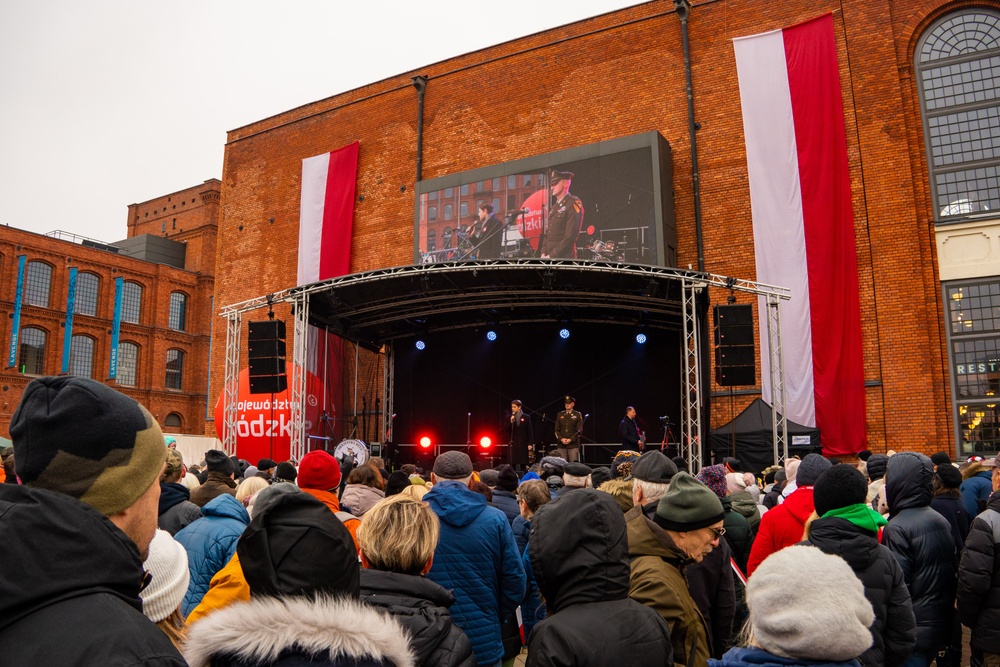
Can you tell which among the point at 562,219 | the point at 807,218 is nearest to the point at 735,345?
the point at 807,218

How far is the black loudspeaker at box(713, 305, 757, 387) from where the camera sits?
1386cm

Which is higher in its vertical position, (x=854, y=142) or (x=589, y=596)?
(x=854, y=142)

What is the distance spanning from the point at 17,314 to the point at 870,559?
41.5m

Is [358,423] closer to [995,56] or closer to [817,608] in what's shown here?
[995,56]

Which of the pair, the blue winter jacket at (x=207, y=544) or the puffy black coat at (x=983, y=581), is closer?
the blue winter jacket at (x=207, y=544)

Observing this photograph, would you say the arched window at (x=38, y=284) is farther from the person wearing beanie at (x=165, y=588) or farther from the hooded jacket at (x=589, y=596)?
the hooded jacket at (x=589, y=596)

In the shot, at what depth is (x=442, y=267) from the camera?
1573 centimetres

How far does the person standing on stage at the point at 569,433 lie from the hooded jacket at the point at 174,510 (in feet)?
37.8

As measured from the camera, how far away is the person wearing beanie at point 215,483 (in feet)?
16.3

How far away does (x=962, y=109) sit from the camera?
16234 mm

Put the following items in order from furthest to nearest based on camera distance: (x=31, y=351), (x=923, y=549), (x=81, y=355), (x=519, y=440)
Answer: (x=81, y=355), (x=31, y=351), (x=519, y=440), (x=923, y=549)

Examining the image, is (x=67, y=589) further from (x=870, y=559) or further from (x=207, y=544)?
(x=870, y=559)

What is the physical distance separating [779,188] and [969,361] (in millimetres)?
5255

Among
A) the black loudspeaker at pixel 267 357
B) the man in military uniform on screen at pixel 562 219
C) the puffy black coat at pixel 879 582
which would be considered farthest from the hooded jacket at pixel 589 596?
the man in military uniform on screen at pixel 562 219
